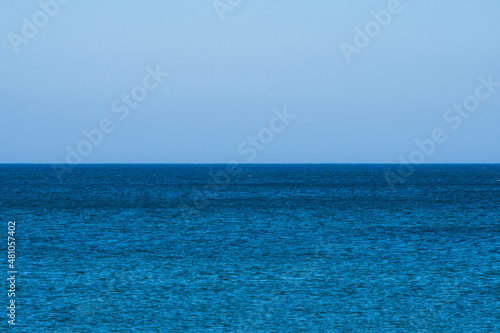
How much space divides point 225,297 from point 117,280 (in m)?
6.38

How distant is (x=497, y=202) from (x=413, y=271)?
63.2 metres

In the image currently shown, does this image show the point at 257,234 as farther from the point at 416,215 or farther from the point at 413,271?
the point at 416,215

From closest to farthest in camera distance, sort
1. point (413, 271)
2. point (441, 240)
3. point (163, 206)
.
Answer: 1. point (413, 271)
2. point (441, 240)
3. point (163, 206)

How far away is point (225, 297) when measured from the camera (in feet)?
102

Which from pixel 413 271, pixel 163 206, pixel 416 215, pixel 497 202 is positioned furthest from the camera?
pixel 497 202

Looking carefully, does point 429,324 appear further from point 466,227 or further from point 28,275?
point 466,227

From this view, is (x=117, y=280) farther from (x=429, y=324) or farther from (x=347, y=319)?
(x=429, y=324)

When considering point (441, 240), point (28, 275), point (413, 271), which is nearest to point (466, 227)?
point (441, 240)

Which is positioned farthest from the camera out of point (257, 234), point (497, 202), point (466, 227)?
point (497, 202)

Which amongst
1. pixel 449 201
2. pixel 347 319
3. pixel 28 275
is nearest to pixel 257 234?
pixel 28 275

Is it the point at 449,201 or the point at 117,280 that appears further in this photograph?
the point at 449,201

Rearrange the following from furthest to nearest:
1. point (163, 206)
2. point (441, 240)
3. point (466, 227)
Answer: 1. point (163, 206)
2. point (466, 227)
3. point (441, 240)

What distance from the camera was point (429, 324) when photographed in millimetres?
27297

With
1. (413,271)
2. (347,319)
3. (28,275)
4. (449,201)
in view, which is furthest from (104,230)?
(449,201)
